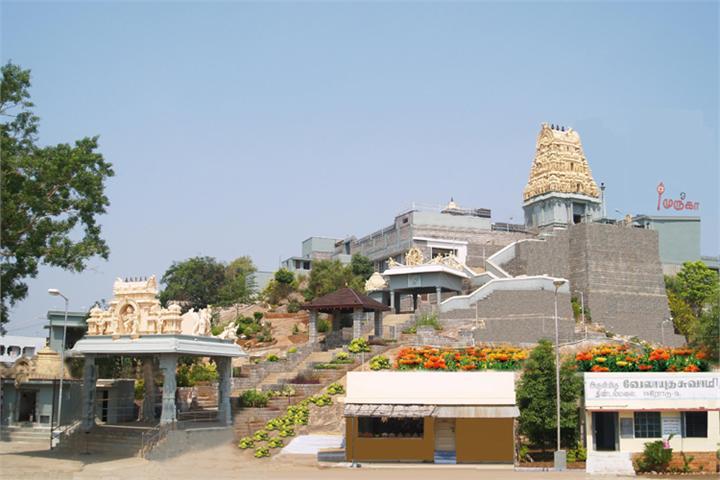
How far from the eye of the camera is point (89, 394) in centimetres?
3797

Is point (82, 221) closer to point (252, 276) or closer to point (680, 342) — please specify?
point (680, 342)

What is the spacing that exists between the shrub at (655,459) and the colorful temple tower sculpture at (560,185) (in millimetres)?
46508

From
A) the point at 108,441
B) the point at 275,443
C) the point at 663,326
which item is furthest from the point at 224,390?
the point at 663,326

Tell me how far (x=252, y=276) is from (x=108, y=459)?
54321mm

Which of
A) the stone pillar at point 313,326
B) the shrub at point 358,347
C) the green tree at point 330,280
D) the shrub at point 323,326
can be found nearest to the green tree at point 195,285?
the green tree at point 330,280

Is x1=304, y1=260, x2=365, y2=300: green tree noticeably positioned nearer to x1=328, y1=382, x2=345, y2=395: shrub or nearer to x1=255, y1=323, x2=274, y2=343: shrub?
x1=255, y1=323, x2=274, y2=343: shrub

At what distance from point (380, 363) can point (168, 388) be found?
41.1ft

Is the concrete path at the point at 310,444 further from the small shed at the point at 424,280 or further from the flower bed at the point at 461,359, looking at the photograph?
the small shed at the point at 424,280

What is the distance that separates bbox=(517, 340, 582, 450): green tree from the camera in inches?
1283

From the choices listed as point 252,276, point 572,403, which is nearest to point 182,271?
point 252,276

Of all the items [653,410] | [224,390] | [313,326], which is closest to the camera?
[653,410]

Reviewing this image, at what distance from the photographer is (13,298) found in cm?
3969

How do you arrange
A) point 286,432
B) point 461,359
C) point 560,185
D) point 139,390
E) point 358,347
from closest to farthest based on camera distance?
point 286,432 < point 461,359 < point 358,347 < point 139,390 < point 560,185

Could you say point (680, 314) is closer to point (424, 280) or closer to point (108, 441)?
point (424, 280)
